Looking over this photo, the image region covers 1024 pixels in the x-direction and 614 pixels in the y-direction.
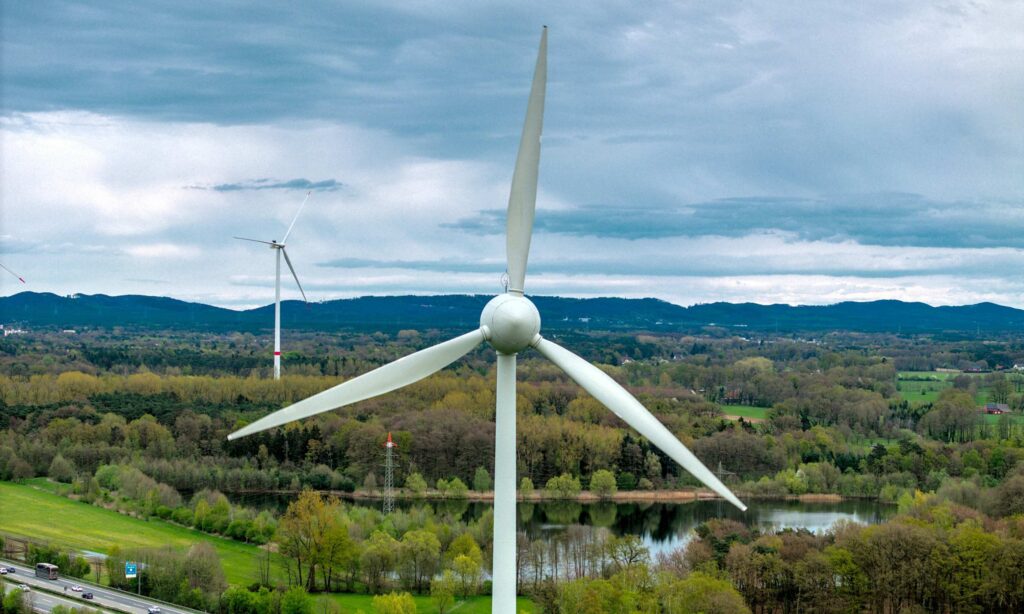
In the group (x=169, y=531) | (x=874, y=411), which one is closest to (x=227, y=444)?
(x=169, y=531)

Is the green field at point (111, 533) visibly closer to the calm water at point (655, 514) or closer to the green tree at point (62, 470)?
the green tree at point (62, 470)

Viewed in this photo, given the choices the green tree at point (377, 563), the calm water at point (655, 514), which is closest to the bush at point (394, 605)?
Answer: the green tree at point (377, 563)

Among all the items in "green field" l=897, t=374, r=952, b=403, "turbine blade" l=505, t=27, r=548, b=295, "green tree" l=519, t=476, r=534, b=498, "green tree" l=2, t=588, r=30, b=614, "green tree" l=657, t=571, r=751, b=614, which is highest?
"turbine blade" l=505, t=27, r=548, b=295

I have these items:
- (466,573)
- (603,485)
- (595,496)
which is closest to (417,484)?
(595,496)

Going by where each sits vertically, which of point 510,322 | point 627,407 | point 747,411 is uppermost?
point 510,322

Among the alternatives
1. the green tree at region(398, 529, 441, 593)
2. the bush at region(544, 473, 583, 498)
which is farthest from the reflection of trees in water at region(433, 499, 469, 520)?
the green tree at region(398, 529, 441, 593)

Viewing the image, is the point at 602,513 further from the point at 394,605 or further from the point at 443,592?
the point at 394,605

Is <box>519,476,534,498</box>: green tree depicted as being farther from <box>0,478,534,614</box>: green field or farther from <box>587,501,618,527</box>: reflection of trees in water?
<box>0,478,534,614</box>: green field
